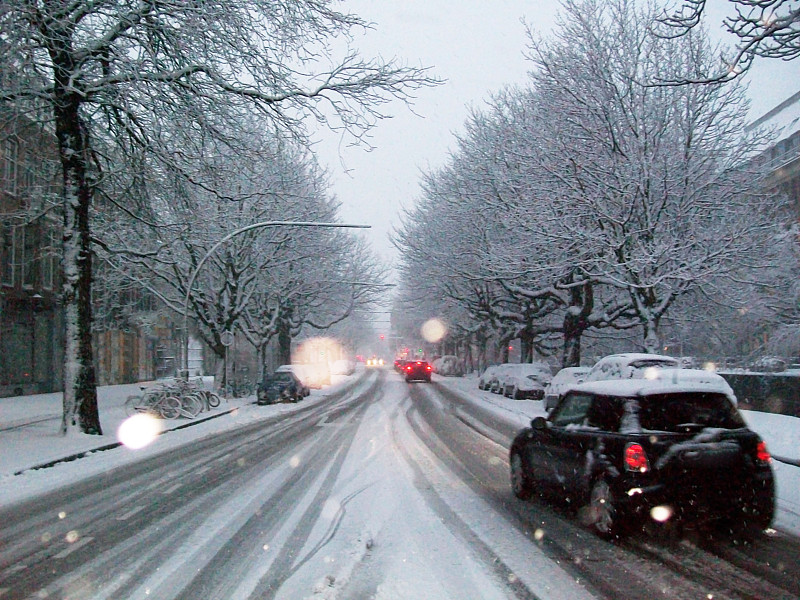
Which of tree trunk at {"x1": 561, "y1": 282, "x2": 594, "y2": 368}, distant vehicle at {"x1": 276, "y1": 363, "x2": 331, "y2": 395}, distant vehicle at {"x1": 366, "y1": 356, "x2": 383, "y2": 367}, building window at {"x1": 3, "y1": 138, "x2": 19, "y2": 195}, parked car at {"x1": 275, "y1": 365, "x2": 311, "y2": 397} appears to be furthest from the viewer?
distant vehicle at {"x1": 366, "y1": 356, "x2": 383, "y2": 367}

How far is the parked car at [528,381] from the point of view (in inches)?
1345

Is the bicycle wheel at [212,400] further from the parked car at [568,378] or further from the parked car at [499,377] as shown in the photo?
the parked car at [499,377]

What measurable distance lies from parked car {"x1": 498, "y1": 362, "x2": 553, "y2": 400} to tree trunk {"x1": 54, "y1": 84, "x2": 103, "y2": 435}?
2109cm

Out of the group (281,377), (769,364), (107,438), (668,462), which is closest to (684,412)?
(668,462)

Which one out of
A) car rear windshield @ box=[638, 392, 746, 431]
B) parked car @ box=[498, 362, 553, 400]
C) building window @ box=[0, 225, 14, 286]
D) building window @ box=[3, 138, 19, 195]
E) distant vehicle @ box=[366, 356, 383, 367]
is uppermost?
building window @ box=[3, 138, 19, 195]

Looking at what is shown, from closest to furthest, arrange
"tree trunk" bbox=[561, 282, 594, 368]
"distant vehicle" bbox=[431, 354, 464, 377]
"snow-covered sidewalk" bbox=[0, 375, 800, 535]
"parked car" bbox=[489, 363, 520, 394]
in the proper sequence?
"snow-covered sidewalk" bbox=[0, 375, 800, 535] < "tree trunk" bbox=[561, 282, 594, 368] < "parked car" bbox=[489, 363, 520, 394] < "distant vehicle" bbox=[431, 354, 464, 377]

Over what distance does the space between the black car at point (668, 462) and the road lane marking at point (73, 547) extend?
5035 millimetres

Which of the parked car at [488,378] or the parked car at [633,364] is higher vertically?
the parked car at [633,364]

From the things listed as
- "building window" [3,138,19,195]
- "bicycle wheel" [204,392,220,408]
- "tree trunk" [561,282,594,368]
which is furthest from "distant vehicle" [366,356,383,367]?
"building window" [3,138,19,195]

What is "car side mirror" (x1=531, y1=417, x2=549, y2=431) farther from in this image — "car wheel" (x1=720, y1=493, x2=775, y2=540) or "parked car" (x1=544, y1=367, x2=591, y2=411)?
"parked car" (x1=544, y1=367, x2=591, y2=411)

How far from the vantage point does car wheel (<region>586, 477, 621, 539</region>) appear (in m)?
7.38

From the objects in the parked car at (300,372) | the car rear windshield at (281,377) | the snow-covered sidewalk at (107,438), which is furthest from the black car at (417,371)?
the snow-covered sidewalk at (107,438)

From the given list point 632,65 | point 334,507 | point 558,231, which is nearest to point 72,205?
point 334,507

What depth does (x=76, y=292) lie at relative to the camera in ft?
55.4
